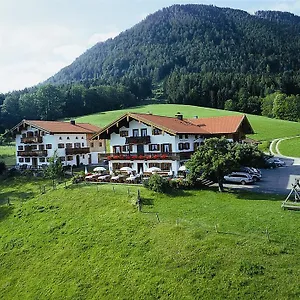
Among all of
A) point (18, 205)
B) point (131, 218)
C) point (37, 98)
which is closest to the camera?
point (131, 218)

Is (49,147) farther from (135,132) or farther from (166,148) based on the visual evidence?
(166,148)

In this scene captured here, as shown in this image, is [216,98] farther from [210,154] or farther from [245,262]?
[245,262]

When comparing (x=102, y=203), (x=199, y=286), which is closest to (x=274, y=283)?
(x=199, y=286)

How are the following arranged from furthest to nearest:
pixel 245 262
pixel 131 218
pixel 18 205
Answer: pixel 18 205
pixel 131 218
pixel 245 262

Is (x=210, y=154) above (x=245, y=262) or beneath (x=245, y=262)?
above

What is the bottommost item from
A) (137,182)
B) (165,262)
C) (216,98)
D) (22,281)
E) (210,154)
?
(22,281)

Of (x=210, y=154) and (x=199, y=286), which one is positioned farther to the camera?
(x=210, y=154)
